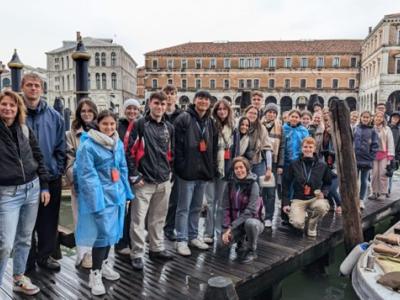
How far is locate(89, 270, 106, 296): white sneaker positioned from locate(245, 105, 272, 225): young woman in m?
2.44

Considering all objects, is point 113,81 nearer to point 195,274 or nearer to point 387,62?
point 387,62

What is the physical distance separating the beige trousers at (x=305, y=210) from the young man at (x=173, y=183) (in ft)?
5.80

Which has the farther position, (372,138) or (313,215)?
(372,138)

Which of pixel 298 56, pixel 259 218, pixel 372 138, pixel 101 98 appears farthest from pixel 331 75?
pixel 259 218

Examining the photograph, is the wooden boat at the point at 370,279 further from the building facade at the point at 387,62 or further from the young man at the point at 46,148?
the building facade at the point at 387,62

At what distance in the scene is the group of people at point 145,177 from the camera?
3.16 meters

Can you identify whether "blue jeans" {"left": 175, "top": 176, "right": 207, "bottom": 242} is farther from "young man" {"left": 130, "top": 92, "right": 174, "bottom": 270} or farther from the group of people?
"young man" {"left": 130, "top": 92, "right": 174, "bottom": 270}

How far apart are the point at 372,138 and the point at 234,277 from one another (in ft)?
13.7

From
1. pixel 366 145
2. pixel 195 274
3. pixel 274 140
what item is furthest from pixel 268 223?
pixel 366 145

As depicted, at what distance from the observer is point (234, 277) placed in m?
3.85

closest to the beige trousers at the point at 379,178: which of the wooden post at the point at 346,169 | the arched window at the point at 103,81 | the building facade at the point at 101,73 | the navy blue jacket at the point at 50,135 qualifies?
the wooden post at the point at 346,169

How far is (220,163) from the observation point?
4.42 m

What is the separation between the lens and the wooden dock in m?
3.49

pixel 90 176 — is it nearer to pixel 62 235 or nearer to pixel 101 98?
pixel 62 235
